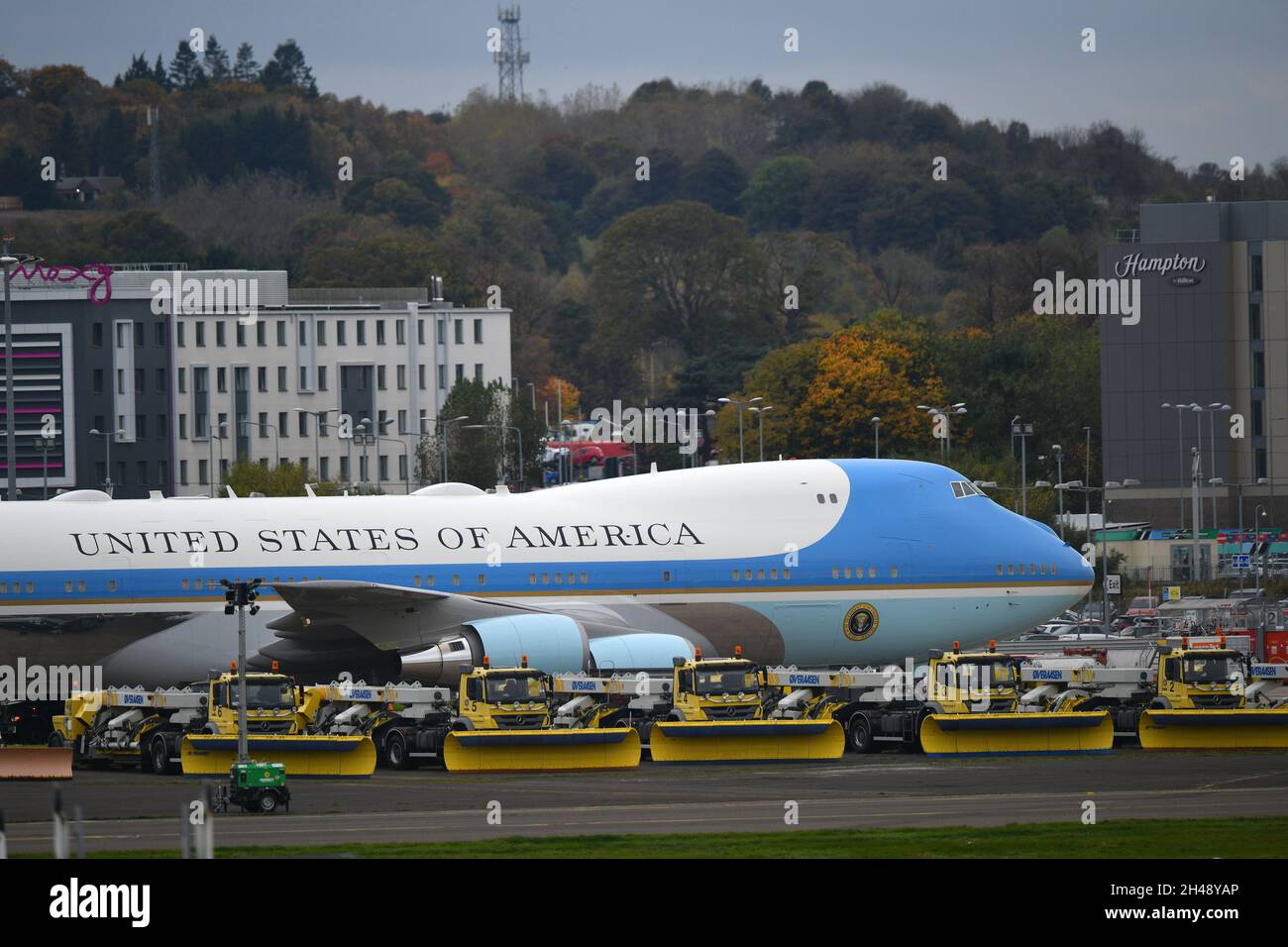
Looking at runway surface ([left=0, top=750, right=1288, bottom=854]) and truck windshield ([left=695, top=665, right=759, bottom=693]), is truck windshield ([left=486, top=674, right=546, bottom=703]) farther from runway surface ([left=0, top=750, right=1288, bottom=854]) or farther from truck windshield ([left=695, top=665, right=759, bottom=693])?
truck windshield ([left=695, top=665, right=759, bottom=693])

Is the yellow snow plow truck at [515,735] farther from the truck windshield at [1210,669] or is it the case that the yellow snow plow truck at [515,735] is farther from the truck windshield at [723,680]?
the truck windshield at [1210,669]

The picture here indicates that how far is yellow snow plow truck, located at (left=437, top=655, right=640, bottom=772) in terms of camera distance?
3774 centimetres

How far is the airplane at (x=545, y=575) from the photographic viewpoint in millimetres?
43781

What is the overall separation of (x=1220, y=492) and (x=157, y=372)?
60099 mm

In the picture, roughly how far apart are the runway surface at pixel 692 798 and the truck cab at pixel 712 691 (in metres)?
1.85

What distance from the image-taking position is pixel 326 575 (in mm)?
44406

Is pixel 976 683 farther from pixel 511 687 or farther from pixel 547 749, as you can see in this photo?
pixel 511 687

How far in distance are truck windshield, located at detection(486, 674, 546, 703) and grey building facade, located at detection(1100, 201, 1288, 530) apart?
3125 inches

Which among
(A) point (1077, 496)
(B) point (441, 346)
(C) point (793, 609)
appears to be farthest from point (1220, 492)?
(C) point (793, 609)

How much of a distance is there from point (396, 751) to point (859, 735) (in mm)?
8909
